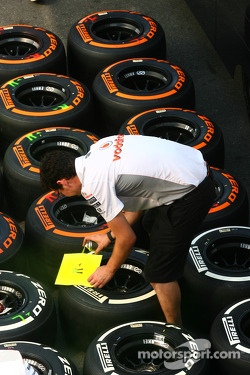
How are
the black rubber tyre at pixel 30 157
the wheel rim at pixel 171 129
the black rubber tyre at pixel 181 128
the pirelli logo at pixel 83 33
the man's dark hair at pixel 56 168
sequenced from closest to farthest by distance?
the man's dark hair at pixel 56 168 < the black rubber tyre at pixel 30 157 < the black rubber tyre at pixel 181 128 < the wheel rim at pixel 171 129 < the pirelli logo at pixel 83 33

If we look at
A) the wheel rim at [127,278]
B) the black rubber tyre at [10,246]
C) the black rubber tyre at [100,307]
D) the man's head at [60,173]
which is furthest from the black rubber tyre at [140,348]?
the black rubber tyre at [10,246]

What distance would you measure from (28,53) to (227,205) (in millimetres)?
3213

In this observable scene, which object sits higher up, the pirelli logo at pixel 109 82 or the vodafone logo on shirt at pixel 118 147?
the vodafone logo on shirt at pixel 118 147

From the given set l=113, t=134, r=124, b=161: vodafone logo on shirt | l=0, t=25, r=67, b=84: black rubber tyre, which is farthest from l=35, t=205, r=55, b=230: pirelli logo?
l=0, t=25, r=67, b=84: black rubber tyre

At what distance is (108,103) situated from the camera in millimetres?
8836

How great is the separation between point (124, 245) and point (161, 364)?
0.77 metres

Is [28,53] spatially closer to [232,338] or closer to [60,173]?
[60,173]

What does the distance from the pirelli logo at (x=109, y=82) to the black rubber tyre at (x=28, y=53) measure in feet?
2.33

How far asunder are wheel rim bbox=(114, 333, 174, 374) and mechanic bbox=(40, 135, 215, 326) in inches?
14.9

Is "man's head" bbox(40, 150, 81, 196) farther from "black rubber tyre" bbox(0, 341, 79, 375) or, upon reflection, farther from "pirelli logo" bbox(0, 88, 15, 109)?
"pirelli logo" bbox(0, 88, 15, 109)

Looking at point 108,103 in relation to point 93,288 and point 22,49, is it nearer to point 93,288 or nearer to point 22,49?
point 22,49

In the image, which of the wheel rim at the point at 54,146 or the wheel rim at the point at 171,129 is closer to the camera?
the wheel rim at the point at 54,146

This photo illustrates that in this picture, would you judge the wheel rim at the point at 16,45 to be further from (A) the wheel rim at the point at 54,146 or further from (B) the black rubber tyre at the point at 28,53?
(A) the wheel rim at the point at 54,146

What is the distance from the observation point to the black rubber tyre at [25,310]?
655 centimetres
